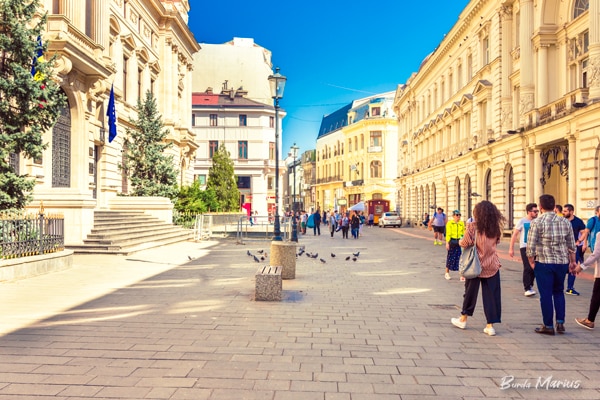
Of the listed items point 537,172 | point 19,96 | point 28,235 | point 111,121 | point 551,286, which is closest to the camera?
point 551,286

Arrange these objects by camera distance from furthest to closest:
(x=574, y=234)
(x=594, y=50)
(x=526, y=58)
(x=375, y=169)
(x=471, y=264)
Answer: (x=375, y=169), (x=526, y=58), (x=594, y=50), (x=574, y=234), (x=471, y=264)

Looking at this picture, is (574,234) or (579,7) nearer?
(574,234)

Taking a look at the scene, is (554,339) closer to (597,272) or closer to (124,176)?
(597,272)

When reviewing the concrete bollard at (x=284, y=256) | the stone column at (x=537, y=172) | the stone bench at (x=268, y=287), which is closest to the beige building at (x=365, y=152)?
the stone column at (x=537, y=172)

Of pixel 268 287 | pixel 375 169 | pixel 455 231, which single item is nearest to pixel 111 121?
pixel 455 231

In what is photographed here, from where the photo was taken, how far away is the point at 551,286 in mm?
6910

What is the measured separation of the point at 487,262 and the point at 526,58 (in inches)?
919

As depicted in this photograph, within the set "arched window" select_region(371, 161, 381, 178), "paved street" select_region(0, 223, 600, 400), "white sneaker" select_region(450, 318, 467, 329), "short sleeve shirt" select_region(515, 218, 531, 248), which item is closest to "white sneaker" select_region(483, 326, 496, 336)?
"paved street" select_region(0, 223, 600, 400)

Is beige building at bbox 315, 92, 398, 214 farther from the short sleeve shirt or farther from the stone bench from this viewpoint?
the stone bench

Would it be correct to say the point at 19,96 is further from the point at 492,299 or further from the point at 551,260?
the point at 551,260

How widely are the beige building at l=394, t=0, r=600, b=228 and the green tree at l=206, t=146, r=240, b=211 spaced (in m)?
17.6

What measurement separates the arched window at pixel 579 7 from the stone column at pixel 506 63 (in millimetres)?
6423

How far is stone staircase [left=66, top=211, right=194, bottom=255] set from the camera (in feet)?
55.2

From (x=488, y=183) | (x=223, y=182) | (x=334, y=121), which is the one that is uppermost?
(x=334, y=121)
